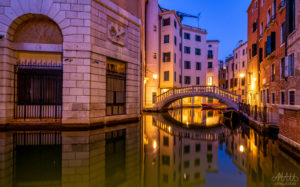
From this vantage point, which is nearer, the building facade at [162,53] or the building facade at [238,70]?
A: the building facade at [162,53]

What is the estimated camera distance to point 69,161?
523 cm

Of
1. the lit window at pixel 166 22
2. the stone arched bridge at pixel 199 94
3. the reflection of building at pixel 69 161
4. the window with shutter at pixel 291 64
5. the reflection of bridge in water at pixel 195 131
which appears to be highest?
the lit window at pixel 166 22

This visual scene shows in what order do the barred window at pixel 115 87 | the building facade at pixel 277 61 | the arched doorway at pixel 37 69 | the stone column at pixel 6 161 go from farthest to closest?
1. the barred window at pixel 115 87
2. the arched doorway at pixel 37 69
3. the building facade at pixel 277 61
4. the stone column at pixel 6 161

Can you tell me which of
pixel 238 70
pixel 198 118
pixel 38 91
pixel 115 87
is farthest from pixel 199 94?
pixel 238 70

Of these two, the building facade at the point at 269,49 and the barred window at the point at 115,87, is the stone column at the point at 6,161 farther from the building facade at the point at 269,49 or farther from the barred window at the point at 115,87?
the building facade at the point at 269,49

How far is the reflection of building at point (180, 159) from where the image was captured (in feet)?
14.1

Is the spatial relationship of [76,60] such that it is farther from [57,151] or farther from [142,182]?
[142,182]

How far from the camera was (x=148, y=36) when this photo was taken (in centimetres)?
2669

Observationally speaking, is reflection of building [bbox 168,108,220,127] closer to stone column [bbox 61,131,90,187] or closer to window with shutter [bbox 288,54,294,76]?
window with shutter [bbox 288,54,294,76]

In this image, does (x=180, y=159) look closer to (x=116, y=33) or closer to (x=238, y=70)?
(x=116, y=33)

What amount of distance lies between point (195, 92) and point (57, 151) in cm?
1709

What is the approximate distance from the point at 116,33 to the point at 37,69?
497 centimetres

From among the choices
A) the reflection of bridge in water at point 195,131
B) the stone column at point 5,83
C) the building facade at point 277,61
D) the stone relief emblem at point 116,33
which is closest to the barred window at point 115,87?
the stone relief emblem at point 116,33

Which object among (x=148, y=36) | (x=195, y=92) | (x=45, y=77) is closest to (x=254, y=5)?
(x=195, y=92)
